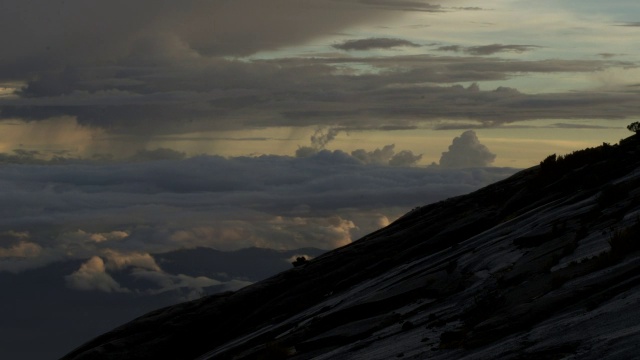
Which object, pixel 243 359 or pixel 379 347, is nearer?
pixel 379 347

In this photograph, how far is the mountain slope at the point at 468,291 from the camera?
22719 millimetres

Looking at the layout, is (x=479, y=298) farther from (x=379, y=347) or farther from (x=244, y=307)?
(x=244, y=307)

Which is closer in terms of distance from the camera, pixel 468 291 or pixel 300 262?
pixel 468 291

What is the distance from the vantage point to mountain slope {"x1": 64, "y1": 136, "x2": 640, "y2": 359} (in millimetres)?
22719

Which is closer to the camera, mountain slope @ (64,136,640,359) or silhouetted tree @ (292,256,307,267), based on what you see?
mountain slope @ (64,136,640,359)

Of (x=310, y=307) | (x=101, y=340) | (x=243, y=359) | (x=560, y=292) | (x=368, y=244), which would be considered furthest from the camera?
(x=101, y=340)

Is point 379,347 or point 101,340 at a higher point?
point 101,340

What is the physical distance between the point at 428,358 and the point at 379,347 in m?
4.09

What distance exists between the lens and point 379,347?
2848 centimetres

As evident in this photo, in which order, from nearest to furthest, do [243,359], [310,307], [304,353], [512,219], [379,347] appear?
[379,347], [304,353], [243,359], [512,219], [310,307]

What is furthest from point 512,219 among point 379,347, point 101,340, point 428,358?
point 101,340

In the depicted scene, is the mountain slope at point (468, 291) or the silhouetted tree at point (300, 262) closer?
the mountain slope at point (468, 291)

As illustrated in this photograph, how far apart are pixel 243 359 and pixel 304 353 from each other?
687 centimetres

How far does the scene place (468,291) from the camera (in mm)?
30859
